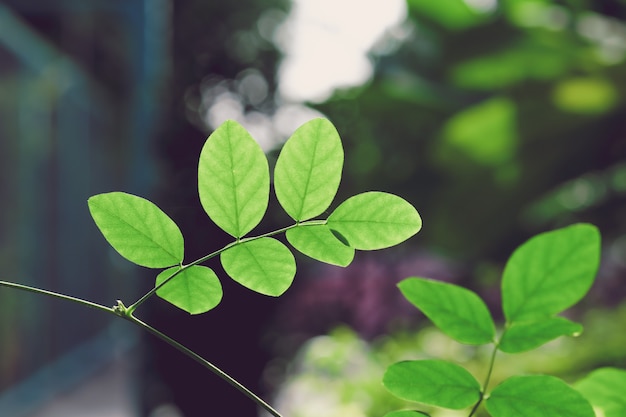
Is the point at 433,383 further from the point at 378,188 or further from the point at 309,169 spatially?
the point at 378,188

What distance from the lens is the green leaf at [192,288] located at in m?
0.24

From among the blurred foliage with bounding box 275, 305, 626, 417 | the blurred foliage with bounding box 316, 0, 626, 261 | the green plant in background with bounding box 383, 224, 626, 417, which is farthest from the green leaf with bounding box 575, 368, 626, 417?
the blurred foliage with bounding box 316, 0, 626, 261

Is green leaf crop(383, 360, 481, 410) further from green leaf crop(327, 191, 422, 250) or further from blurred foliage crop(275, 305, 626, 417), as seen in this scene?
blurred foliage crop(275, 305, 626, 417)

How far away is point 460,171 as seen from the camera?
3580mm

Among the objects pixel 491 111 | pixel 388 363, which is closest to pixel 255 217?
pixel 388 363

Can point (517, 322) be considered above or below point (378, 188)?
below

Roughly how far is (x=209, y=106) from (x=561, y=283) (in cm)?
536

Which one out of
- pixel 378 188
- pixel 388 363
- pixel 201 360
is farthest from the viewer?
pixel 378 188

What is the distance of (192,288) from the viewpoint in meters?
0.25

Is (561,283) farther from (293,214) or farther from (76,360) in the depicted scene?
(76,360)

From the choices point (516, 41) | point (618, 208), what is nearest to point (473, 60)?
point (516, 41)

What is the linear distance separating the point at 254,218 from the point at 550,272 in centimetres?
11

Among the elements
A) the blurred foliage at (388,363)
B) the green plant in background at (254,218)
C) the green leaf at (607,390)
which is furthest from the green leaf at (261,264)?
the blurred foliage at (388,363)

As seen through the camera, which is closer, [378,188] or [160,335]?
[160,335]
